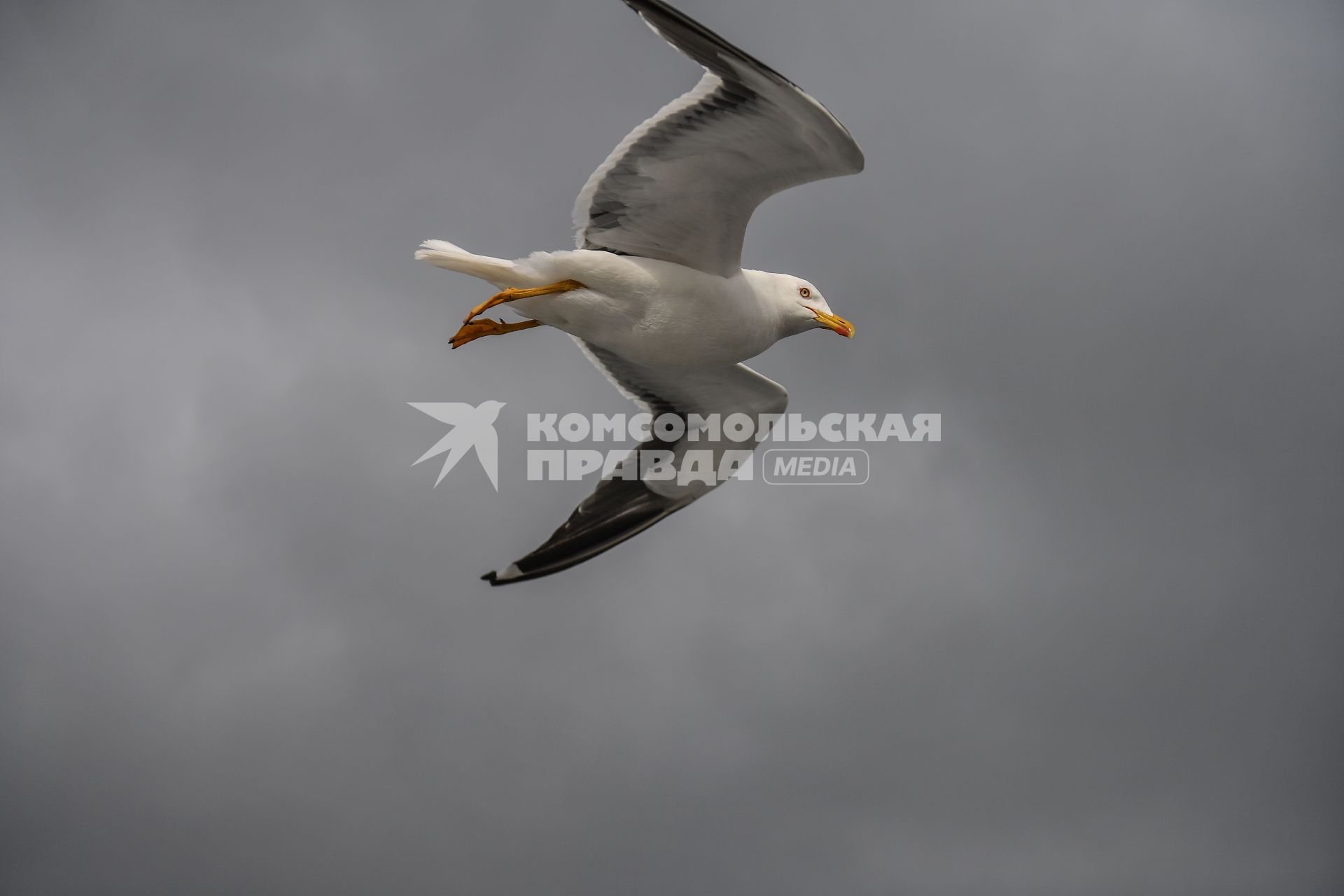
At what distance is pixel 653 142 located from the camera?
834 cm

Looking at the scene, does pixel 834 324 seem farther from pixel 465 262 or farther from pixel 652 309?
pixel 465 262

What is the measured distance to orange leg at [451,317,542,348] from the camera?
900 centimetres

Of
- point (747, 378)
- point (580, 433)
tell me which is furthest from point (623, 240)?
point (580, 433)

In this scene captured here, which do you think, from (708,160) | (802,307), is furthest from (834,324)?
(708,160)

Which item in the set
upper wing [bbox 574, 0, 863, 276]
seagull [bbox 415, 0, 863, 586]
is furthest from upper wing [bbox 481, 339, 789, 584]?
upper wing [bbox 574, 0, 863, 276]

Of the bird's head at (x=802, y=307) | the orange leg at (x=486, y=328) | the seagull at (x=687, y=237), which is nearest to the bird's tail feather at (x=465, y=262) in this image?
the seagull at (x=687, y=237)

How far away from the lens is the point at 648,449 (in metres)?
10.9

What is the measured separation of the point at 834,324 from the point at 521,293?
2129mm

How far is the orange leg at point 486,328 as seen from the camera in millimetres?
9000

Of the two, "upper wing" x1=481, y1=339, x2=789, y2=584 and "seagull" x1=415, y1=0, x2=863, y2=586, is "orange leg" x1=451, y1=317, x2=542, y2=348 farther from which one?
"upper wing" x1=481, y1=339, x2=789, y2=584

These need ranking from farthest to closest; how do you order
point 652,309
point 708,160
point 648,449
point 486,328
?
point 648,449
point 486,328
point 652,309
point 708,160

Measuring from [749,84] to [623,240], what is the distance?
157 centimetres

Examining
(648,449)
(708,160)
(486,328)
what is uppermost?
(708,160)

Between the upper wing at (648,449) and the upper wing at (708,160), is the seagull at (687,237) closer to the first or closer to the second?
the upper wing at (708,160)
